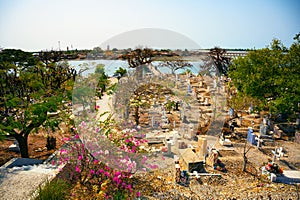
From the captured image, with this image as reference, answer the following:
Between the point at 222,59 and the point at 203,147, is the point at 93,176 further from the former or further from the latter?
the point at 222,59

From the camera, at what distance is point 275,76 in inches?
345

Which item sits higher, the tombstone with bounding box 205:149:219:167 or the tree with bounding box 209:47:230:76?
the tree with bounding box 209:47:230:76

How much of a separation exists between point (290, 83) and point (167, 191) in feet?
19.7

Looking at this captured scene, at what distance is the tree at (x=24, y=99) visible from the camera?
18.8 ft

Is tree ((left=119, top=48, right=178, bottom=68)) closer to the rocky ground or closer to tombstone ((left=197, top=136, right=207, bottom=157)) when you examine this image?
tombstone ((left=197, top=136, right=207, bottom=157))

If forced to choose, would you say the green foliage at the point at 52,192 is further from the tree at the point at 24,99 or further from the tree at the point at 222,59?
the tree at the point at 222,59

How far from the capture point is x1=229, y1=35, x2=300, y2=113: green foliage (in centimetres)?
812

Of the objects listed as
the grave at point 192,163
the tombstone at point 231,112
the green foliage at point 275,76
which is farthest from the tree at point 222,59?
the grave at point 192,163

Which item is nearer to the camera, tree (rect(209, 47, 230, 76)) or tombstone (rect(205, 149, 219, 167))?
tombstone (rect(205, 149, 219, 167))

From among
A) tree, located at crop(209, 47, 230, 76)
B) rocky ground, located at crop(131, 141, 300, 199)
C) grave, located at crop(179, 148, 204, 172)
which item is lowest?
rocky ground, located at crop(131, 141, 300, 199)

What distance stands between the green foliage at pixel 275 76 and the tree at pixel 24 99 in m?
6.93

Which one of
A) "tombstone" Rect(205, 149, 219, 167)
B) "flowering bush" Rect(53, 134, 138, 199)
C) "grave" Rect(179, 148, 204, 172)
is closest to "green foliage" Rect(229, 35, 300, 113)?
"tombstone" Rect(205, 149, 219, 167)

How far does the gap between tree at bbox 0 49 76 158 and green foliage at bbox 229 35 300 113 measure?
693 cm

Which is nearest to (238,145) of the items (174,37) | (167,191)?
(167,191)
